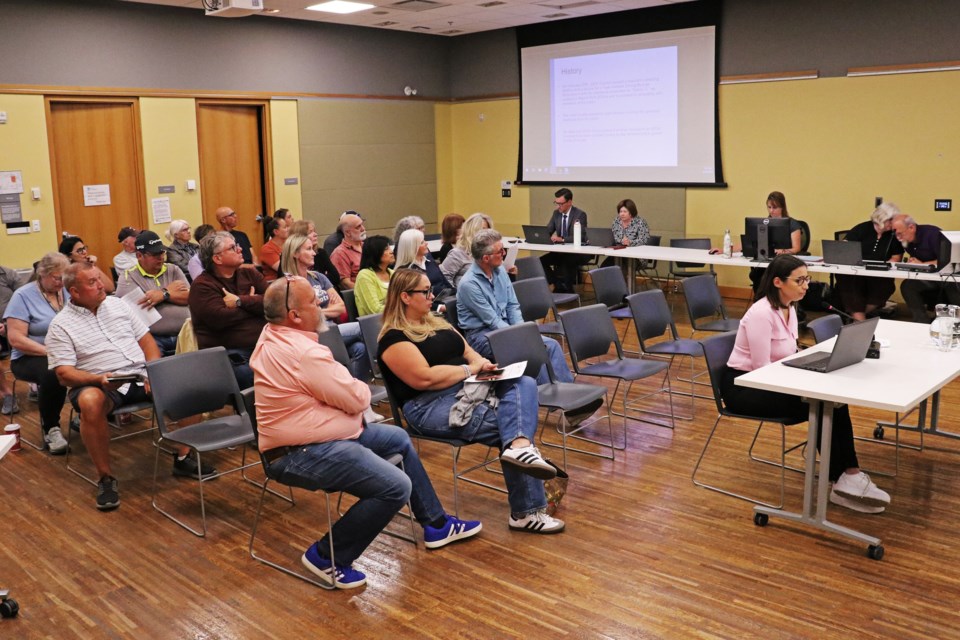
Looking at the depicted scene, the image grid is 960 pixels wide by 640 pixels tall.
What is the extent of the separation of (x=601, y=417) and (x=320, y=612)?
116 inches

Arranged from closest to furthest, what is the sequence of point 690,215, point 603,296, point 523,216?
point 603,296
point 690,215
point 523,216

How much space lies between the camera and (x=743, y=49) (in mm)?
10367

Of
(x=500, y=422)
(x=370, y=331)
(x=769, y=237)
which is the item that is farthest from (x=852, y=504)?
(x=769, y=237)

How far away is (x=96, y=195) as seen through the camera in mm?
9789

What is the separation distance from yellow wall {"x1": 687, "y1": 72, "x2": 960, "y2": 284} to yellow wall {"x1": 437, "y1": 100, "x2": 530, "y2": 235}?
2.94 m

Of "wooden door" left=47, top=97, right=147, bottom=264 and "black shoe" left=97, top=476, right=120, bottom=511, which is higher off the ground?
"wooden door" left=47, top=97, right=147, bottom=264

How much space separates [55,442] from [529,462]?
3.21 meters

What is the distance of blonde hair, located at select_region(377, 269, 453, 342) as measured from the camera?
165 inches

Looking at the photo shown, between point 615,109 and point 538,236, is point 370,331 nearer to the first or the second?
point 538,236

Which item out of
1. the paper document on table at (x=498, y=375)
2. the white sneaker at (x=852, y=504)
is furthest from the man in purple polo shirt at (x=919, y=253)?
the paper document on table at (x=498, y=375)

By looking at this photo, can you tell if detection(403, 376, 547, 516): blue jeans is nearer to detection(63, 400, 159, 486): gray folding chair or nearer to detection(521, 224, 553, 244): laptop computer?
detection(63, 400, 159, 486): gray folding chair

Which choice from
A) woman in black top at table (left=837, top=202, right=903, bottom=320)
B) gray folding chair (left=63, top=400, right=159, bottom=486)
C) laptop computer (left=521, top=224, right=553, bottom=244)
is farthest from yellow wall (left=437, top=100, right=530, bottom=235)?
gray folding chair (left=63, top=400, right=159, bottom=486)

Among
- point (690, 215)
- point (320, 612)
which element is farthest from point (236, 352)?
point (690, 215)

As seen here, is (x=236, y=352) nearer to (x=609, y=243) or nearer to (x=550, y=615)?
(x=550, y=615)
